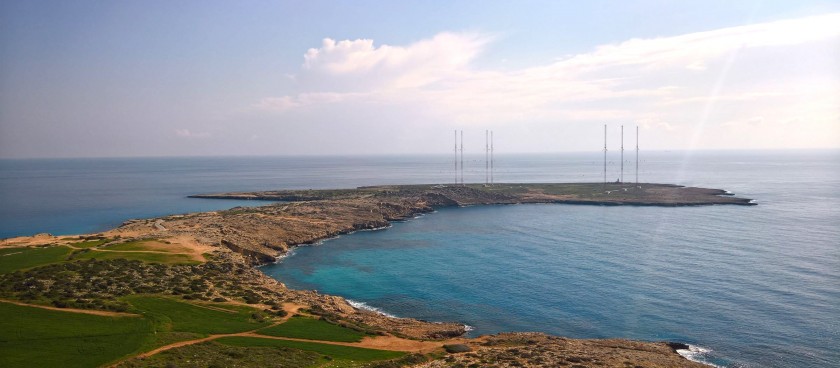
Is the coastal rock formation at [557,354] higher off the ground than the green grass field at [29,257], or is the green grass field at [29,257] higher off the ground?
the green grass field at [29,257]

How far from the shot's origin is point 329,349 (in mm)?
39938

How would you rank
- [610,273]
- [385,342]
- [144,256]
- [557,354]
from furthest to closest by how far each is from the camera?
[610,273]
[144,256]
[385,342]
[557,354]

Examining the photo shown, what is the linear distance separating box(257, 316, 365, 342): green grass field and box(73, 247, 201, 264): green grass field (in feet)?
86.9

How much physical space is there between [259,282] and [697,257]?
63755mm

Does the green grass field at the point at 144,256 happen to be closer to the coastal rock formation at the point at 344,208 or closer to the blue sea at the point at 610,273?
the blue sea at the point at 610,273

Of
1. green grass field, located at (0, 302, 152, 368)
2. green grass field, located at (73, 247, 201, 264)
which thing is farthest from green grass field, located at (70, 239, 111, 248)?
green grass field, located at (0, 302, 152, 368)

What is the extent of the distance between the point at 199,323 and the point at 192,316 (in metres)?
2.19

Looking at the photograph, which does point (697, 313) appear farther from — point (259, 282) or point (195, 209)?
point (195, 209)

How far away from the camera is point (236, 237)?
90.2 meters

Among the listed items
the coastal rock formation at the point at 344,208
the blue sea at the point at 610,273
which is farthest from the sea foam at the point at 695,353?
the coastal rock formation at the point at 344,208

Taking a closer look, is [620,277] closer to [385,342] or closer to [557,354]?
[557,354]

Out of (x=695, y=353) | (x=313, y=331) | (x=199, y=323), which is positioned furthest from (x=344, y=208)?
(x=695, y=353)

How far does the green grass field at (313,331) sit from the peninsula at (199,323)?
0.10 meters

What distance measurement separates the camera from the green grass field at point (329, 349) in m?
38.5
